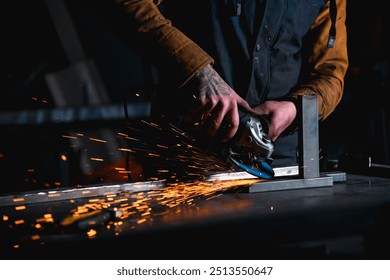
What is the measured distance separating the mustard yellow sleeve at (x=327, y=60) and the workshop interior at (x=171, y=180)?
0.85 ft

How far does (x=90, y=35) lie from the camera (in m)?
4.18

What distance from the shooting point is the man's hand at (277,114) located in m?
1.64

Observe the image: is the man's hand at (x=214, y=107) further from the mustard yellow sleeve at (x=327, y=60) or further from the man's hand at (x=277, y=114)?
the mustard yellow sleeve at (x=327, y=60)

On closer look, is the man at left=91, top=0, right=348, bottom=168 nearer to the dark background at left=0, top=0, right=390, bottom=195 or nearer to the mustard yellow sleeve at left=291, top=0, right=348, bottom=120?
the mustard yellow sleeve at left=291, top=0, right=348, bottom=120

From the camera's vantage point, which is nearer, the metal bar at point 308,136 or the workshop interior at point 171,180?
the workshop interior at point 171,180

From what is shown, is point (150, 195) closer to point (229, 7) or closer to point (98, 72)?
point (229, 7)

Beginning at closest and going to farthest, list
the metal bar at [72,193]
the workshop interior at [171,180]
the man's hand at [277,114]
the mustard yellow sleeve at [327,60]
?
the workshop interior at [171,180]
the metal bar at [72,193]
the man's hand at [277,114]
the mustard yellow sleeve at [327,60]

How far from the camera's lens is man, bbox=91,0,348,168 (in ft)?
4.72

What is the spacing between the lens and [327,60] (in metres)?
2.01

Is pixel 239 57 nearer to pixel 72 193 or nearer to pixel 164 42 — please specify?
pixel 164 42

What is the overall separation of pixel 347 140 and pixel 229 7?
2.27 meters

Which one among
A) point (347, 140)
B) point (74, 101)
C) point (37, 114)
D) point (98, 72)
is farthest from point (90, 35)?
point (347, 140)

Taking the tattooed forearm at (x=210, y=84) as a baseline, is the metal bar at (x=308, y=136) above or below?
below

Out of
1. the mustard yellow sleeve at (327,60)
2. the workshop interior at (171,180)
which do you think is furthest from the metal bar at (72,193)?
the mustard yellow sleeve at (327,60)
